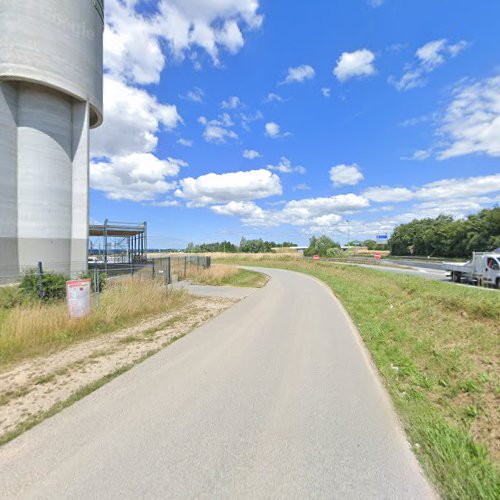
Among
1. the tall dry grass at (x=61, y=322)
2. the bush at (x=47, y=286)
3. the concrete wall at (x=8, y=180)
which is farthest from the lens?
the concrete wall at (x=8, y=180)

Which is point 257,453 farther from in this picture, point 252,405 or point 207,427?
point 252,405

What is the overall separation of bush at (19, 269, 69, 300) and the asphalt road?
6089mm

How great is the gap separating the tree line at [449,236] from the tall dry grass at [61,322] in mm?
56804

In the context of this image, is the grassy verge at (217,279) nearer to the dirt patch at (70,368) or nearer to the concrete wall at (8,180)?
the concrete wall at (8,180)

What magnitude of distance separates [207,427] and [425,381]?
3.72m

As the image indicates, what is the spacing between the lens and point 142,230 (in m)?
30.3

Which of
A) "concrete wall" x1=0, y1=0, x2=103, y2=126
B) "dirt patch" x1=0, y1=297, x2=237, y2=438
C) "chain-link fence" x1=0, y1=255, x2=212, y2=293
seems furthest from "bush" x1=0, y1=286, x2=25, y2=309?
"concrete wall" x1=0, y1=0, x2=103, y2=126

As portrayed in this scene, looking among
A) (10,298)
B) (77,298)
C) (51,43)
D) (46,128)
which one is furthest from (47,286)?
(51,43)

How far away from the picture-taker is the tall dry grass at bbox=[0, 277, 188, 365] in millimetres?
6082

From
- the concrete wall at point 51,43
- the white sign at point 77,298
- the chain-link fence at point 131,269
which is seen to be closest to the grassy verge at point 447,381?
the white sign at point 77,298

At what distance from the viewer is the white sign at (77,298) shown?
7.74 metres

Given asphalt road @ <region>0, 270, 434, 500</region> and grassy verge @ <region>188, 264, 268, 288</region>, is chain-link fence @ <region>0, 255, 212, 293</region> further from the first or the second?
asphalt road @ <region>0, 270, 434, 500</region>

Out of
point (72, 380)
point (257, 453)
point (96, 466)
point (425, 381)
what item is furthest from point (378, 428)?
point (72, 380)

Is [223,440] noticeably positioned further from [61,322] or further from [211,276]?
[211,276]
